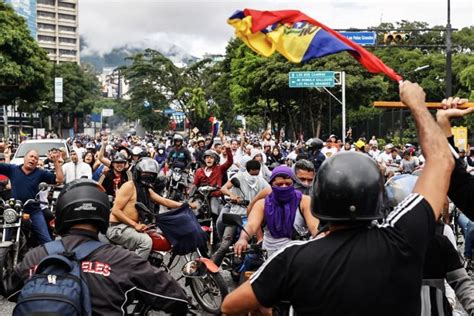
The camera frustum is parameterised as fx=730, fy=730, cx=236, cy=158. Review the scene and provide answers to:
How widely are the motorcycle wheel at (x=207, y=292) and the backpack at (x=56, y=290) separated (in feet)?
13.1

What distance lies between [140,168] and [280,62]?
34.9 meters

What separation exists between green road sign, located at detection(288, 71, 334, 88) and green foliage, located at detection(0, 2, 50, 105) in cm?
1503

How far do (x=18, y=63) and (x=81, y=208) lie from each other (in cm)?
3939

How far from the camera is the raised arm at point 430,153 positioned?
8.20ft

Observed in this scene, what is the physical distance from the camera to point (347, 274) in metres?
2.31

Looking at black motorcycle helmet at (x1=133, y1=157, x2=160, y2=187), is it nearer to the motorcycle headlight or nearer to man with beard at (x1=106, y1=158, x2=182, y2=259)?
man with beard at (x1=106, y1=158, x2=182, y2=259)

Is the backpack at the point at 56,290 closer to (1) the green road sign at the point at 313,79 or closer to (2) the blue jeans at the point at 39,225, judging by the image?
(2) the blue jeans at the point at 39,225

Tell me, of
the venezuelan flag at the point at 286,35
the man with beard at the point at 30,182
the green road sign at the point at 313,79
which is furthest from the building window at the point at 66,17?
the venezuelan flag at the point at 286,35

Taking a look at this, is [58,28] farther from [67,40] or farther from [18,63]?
[18,63]

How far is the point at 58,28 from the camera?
14288cm

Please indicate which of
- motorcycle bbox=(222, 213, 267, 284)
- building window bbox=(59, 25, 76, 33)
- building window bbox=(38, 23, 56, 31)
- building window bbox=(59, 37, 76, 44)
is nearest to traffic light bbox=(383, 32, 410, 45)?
motorcycle bbox=(222, 213, 267, 284)

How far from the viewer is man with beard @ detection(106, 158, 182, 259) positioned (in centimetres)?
682

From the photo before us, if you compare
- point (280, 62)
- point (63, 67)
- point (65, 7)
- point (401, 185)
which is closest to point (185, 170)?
point (401, 185)

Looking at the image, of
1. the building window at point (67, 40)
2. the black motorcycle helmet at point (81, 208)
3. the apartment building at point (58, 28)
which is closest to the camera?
the black motorcycle helmet at point (81, 208)
